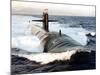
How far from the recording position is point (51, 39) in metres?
1.99

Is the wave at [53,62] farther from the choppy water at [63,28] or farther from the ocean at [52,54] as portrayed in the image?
the choppy water at [63,28]

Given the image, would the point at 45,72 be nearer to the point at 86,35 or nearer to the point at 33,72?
the point at 33,72

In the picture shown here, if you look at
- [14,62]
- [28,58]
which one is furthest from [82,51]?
[14,62]

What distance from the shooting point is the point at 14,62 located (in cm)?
184

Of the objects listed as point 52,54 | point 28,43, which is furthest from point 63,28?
point 28,43

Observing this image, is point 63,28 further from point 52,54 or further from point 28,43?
point 28,43

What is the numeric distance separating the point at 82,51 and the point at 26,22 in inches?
27.3

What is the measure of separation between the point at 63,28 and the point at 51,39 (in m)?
0.18

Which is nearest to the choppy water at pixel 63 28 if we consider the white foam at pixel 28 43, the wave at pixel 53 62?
the white foam at pixel 28 43

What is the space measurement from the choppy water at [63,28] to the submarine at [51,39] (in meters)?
0.04

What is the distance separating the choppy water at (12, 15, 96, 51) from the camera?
6.11 ft

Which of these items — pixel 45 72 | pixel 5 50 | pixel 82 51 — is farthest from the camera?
pixel 82 51

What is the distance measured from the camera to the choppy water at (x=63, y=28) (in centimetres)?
186

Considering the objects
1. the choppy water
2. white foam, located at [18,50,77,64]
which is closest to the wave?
white foam, located at [18,50,77,64]
